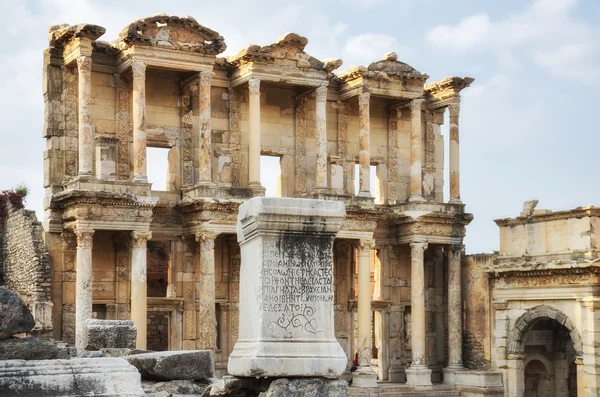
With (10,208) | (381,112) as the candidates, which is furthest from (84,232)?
(381,112)

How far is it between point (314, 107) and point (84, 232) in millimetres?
8443

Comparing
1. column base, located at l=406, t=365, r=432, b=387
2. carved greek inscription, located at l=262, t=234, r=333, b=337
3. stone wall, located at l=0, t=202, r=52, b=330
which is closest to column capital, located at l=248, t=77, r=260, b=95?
stone wall, located at l=0, t=202, r=52, b=330

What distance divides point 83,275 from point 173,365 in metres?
13.3

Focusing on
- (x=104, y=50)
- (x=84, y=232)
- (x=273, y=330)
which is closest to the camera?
(x=273, y=330)

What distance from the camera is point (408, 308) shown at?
32.2 metres

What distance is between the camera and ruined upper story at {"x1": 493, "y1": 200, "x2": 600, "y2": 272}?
26.9m

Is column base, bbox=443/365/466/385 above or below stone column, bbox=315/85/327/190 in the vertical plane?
below

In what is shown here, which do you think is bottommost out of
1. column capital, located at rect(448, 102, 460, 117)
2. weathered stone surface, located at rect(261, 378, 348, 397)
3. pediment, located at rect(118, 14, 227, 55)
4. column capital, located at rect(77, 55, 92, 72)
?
weathered stone surface, located at rect(261, 378, 348, 397)

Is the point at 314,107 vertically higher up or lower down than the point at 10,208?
higher up

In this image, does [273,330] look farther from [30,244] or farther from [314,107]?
[314,107]

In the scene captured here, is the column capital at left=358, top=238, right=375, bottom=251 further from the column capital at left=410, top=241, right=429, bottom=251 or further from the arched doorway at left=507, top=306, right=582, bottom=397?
the arched doorway at left=507, top=306, right=582, bottom=397

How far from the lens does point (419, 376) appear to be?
2994 centimetres

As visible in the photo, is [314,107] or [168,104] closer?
[168,104]

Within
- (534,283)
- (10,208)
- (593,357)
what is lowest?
(593,357)
